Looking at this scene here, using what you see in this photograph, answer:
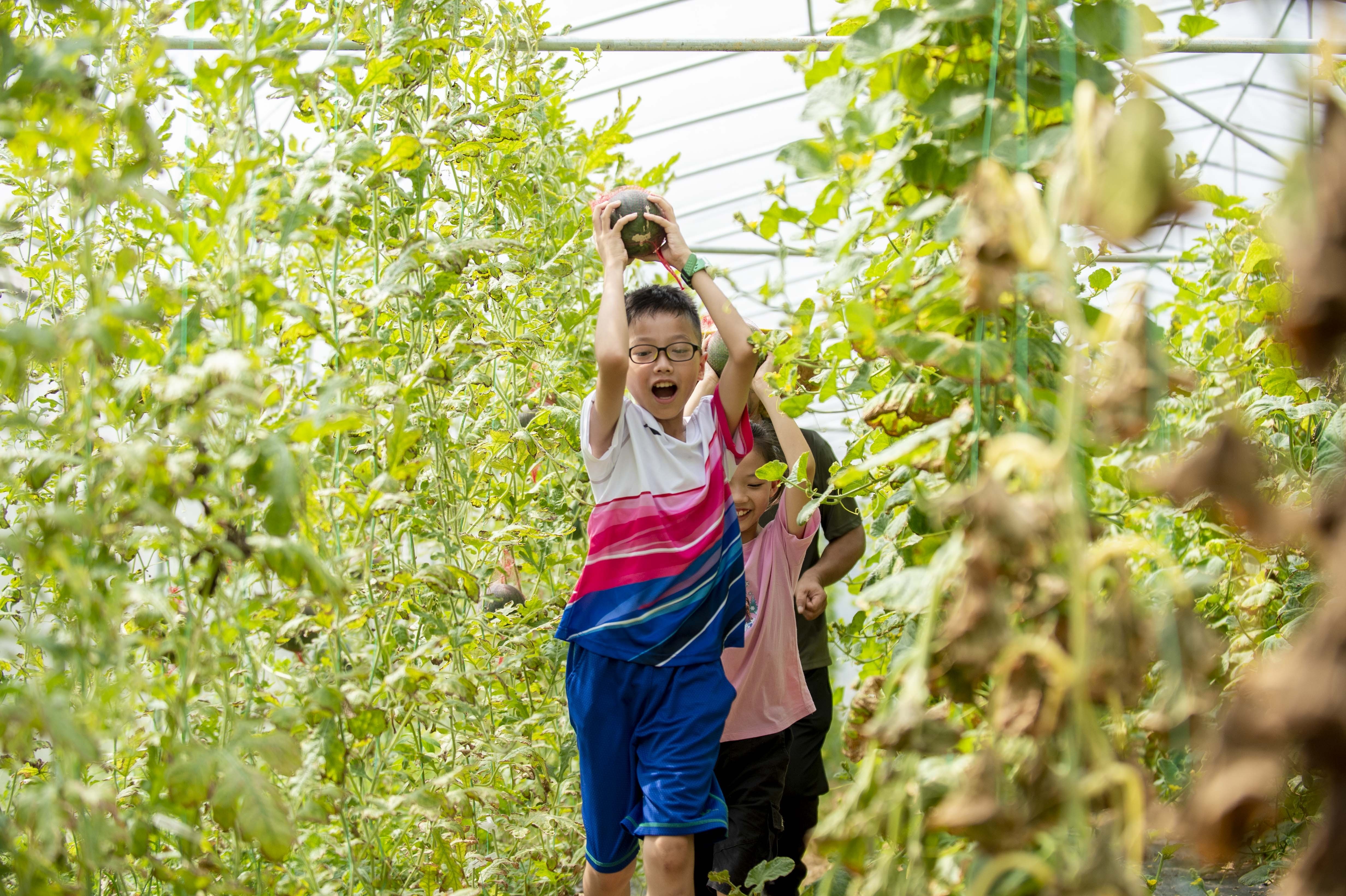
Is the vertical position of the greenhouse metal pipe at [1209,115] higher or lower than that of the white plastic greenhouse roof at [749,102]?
lower

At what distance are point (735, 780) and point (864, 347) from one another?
1.77m

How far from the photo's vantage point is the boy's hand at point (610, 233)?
2.28 metres

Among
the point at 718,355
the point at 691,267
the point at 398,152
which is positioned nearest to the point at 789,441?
the point at 718,355

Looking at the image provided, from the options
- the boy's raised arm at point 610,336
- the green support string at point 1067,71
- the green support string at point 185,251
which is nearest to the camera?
the green support string at point 1067,71

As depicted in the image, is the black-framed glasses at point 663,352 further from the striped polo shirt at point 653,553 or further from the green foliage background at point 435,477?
the green foliage background at point 435,477

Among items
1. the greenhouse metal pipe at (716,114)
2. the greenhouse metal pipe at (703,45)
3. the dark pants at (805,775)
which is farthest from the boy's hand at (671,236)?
the greenhouse metal pipe at (716,114)

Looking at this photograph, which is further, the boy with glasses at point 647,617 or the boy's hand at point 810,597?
the boy's hand at point 810,597

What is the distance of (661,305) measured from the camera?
8.18 ft

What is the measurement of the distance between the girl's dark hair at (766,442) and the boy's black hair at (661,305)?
49cm

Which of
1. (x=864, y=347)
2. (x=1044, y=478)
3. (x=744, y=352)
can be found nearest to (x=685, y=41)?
(x=744, y=352)

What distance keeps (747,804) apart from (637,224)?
1.41 metres

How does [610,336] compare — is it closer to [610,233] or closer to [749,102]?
[610,233]

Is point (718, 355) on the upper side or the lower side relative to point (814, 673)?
upper

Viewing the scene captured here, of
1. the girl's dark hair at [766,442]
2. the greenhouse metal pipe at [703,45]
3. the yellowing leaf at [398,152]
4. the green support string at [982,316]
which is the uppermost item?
the greenhouse metal pipe at [703,45]
